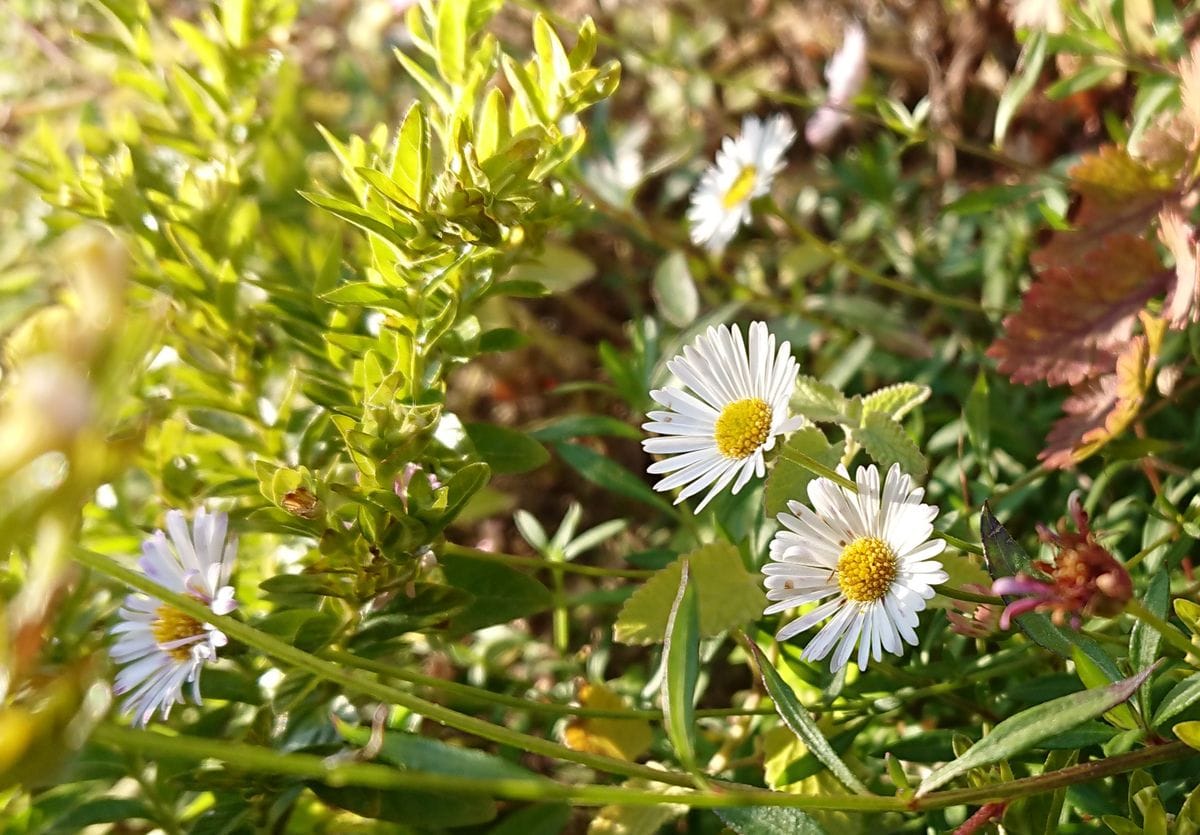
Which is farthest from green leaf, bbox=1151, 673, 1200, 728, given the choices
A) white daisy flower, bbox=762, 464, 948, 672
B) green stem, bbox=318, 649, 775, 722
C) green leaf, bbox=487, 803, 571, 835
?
green leaf, bbox=487, 803, 571, 835

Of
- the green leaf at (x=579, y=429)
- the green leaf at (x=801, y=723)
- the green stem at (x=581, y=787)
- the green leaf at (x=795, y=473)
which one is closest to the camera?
the green stem at (x=581, y=787)

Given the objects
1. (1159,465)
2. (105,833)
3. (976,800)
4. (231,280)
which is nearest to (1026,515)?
(1159,465)

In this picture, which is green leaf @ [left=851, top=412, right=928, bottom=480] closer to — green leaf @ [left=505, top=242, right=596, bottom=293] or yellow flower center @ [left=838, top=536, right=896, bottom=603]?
yellow flower center @ [left=838, top=536, right=896, bottom=603]

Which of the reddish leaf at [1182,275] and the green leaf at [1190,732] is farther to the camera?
the reddish leaf at [1182,275]

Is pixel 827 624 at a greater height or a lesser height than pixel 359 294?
lesser

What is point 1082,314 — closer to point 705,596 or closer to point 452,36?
point 705,596

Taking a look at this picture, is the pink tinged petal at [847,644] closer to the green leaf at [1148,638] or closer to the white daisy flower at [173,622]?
the green leaf at [1148,638]

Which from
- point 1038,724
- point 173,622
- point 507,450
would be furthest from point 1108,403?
point 173,622

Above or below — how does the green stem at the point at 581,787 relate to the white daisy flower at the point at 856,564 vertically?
below

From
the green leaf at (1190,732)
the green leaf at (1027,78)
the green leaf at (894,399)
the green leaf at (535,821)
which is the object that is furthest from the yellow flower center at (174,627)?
the green leaf at (1027,78)
